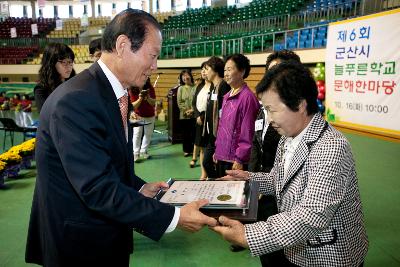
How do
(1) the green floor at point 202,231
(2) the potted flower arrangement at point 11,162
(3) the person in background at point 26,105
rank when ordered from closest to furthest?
(1) the green floor at point 202,231
(2) the potted flower arrangement at point 11,162
(3) the person in background at point 26,105

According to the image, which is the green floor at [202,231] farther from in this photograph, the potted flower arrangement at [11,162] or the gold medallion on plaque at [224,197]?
the gold medallion on plaque at [224,197]

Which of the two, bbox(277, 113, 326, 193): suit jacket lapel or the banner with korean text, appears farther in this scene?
the banner with korean text

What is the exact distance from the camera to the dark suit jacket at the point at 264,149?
2.47 meters

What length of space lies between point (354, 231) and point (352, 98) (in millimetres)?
3755

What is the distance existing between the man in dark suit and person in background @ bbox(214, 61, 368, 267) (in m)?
0.23

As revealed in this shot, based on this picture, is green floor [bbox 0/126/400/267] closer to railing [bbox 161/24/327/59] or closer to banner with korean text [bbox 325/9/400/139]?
banner with korean text [bbox 325/9/400/139]

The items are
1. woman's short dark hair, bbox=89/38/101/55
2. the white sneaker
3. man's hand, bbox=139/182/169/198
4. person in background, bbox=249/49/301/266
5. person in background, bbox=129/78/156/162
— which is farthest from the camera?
the white sneaker

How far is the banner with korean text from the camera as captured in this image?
12.9 ft

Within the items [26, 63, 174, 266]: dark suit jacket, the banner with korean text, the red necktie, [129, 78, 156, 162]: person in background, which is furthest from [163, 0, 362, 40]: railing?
[26, 63, 174, 266]: dark suit jacket

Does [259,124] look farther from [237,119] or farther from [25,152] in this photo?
[25,152]

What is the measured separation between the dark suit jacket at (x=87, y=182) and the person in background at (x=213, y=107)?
104 inches

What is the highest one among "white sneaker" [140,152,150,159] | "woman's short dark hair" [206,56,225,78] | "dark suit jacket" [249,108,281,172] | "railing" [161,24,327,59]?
"railing" [161,24,327,59]

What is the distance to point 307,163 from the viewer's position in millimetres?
1227

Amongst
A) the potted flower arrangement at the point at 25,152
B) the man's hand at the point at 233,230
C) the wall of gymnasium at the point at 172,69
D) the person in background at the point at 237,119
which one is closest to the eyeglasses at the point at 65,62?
the person in background at the point at 237,119
